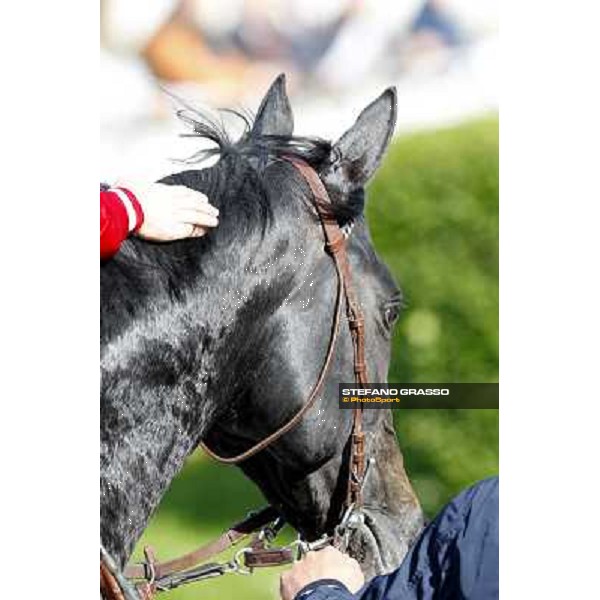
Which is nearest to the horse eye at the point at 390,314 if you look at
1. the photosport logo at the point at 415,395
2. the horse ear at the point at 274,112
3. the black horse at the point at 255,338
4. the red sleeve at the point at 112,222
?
the black horse at the point at 255,338

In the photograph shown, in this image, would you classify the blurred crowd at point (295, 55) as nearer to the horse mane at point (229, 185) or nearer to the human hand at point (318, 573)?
the horse mane at point (229, 185)

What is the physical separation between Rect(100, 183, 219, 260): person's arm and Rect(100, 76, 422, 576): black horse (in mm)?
27

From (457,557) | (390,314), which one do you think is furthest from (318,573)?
(390,314)

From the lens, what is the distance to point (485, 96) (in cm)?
246

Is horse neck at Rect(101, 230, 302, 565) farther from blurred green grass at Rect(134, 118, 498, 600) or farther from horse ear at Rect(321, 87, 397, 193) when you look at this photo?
blurred green grass at Rect(134, 118, 498, 600)

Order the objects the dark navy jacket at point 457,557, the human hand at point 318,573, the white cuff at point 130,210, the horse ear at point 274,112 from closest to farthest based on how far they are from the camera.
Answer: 1. the dark navy jacket at point 457,557
2. the human hand at point 318,573
3. the white cuff at point 130,210
4. the horse ear at point 274,112

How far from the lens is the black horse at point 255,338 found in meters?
2.27

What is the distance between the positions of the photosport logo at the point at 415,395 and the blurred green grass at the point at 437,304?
0.02 m

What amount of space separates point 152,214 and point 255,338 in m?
0.27

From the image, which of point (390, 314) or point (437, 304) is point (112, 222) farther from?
point (437, 304)

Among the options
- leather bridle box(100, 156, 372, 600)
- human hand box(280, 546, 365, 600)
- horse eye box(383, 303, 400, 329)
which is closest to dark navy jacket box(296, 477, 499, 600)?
human hand box(280, 546, 365, 600)
